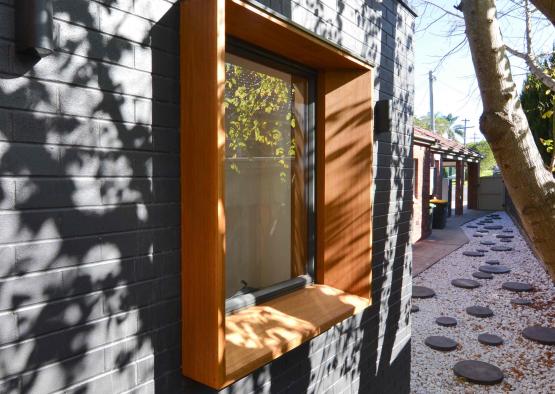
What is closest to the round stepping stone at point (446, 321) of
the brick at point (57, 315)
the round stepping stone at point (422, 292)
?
the round stepping stone at point (422, 292)

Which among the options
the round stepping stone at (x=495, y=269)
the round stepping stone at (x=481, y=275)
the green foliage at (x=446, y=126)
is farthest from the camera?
the green foliage at (x=446, y=126)

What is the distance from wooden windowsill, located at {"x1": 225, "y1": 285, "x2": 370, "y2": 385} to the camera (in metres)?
2.18

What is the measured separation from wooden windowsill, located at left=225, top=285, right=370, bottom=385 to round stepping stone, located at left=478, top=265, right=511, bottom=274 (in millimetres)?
7598

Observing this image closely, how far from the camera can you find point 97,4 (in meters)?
1.70

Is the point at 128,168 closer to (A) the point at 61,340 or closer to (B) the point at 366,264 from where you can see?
(A) the point at 61,340

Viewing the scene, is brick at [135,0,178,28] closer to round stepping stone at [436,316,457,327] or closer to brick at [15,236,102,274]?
brick at [15,236,102,274]

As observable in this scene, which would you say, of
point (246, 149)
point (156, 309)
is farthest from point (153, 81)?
point (246, 149)

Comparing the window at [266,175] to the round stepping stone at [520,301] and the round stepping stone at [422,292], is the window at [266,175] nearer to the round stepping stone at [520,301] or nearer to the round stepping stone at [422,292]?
the round stepping stone at [422,292]

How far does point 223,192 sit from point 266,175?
126 cm

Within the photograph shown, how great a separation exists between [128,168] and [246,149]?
1353 millimetres

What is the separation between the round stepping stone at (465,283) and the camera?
27.5 feet

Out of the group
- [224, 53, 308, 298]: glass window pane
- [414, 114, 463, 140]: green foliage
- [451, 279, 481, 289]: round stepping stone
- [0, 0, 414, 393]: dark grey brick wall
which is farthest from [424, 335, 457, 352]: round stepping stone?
[414, 114, 463, 140]: green foliage

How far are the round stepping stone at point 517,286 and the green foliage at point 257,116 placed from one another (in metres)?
6.83

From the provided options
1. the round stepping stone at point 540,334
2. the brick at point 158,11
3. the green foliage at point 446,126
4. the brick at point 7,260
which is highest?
the green foliage at point 446,126
